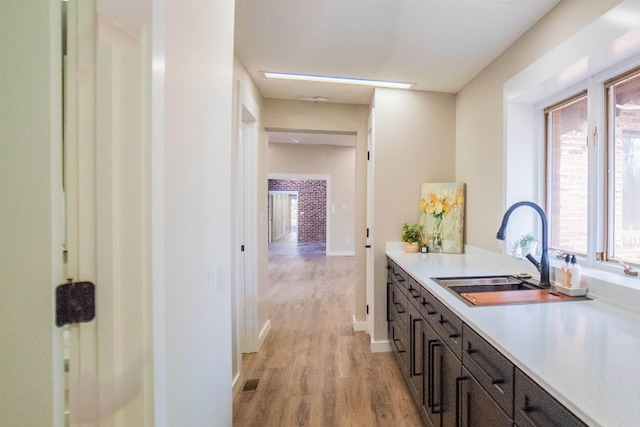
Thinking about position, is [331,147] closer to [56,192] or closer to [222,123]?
[222,123]

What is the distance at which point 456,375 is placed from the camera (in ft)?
3.91

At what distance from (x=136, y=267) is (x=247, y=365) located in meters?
2.01

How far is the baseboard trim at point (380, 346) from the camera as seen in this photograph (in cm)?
251

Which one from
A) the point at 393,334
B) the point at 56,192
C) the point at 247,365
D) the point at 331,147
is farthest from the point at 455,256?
the point at 331,147

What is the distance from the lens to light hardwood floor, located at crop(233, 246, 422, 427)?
172 centimetres

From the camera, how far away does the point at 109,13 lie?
24.7 inches

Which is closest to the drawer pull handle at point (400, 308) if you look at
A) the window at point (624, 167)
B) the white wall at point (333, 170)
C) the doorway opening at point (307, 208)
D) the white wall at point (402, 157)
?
the white wall at point (402, 157)

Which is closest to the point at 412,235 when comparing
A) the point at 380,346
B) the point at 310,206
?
the point at 380,346

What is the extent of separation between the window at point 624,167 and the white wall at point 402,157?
1.28 m

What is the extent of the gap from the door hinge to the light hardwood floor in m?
1.49

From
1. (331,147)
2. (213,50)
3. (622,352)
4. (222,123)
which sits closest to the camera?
(622,352)

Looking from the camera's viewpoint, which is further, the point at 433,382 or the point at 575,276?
the point at 433,382

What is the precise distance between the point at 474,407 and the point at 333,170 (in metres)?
6.12

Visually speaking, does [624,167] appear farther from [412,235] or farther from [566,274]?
[412,235]
